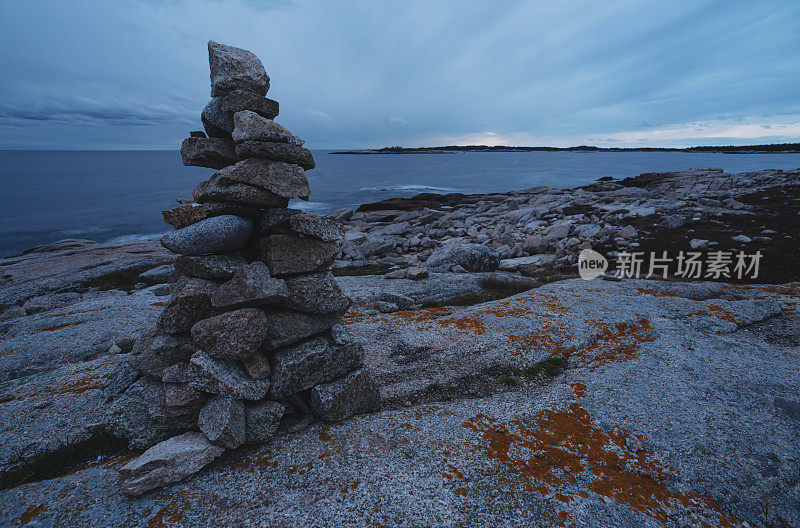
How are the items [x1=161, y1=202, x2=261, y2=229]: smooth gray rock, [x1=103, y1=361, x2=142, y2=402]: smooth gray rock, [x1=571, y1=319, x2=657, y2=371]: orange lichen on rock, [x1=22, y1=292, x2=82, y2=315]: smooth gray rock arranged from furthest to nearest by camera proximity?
[x1=22, y1=292, x2=82, y2=315]: smooth gray rock → [x1=571, y1=319, x2=657, y2=371]: orange lichen on rock → [x1=103, y1=361, x2=142, y2=402]: smooth gray rock → [x1=161, y1=202, x2=261, y2=229]: smooth gray rock

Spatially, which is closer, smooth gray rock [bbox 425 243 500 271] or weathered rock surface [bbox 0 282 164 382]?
weathered rock surface [bbox 0 282 164 382]

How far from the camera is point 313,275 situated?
24.5ft

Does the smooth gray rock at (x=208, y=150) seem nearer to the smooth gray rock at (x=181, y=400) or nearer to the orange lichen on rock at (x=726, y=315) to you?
the smooth gray rock at (x=181, y=400)

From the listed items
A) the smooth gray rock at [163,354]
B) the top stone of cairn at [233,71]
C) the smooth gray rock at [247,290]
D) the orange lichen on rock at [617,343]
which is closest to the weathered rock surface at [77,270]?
the smooth gray rock at [163,354]

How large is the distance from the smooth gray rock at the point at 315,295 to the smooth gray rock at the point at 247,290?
0.36m

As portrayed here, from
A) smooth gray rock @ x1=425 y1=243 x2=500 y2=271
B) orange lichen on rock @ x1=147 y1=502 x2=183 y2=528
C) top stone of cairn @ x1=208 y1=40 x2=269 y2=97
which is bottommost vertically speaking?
smooth gray rock @ x1=425 y1=243 x2=500 y2=271

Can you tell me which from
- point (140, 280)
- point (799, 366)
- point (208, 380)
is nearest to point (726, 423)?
point (799, 366)

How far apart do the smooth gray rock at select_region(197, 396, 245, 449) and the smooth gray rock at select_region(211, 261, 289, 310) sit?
5.49ft

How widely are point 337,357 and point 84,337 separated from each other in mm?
10656

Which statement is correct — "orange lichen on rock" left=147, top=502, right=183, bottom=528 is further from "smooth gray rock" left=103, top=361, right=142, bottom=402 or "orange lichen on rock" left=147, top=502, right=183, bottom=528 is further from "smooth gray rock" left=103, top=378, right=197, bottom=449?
"smooth gray rock" left=103, top=361, right=142, bottom=402

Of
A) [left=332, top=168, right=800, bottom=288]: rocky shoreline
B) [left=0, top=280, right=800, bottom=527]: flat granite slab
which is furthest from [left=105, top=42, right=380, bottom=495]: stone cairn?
[left=332, top=168, right=800, bottom=288]: rocky shoreline

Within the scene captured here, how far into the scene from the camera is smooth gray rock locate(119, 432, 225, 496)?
5371 millimetres

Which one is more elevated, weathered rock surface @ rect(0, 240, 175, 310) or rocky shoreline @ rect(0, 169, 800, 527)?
rocky shoreline @ rect(0, 169, 800, 527)

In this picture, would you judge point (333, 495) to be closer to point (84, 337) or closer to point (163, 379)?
point (163, 379)
